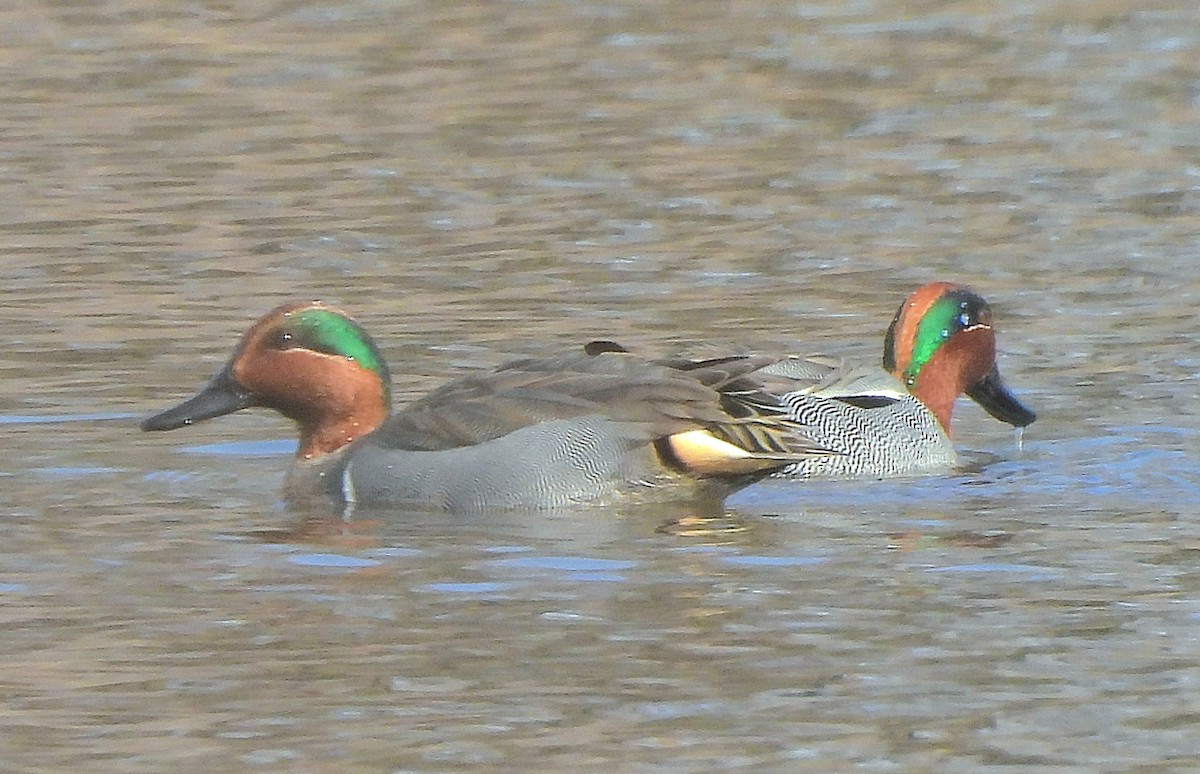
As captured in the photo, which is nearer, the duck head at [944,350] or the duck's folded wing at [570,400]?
the duck's folded wing at [570,400]

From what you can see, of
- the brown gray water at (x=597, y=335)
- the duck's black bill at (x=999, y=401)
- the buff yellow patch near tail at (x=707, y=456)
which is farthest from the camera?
the duck's black bill at (x=999, y=401)

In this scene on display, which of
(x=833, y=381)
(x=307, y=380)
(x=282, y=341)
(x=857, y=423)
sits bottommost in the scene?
(x=857, y=423)

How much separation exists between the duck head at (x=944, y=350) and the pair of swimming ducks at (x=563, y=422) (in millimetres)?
222

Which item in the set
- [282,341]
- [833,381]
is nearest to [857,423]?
[833,381]

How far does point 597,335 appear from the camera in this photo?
11789mm

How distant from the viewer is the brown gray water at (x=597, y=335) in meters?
6.63

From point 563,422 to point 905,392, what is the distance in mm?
1643

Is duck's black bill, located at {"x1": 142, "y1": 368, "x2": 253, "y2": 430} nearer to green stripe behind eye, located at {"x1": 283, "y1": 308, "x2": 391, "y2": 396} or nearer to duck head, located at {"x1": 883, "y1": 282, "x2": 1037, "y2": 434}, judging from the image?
green stripe behind eye, located at {"x1": 283, "y1": 308, "x2": 391, "y2": 396}

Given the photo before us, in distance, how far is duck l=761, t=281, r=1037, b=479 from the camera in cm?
977

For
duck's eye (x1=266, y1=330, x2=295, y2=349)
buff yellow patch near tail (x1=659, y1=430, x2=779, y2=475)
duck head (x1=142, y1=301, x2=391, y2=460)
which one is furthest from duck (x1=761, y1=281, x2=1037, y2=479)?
duck's eye (x1=266, y1=330, x2=295, y2=349)

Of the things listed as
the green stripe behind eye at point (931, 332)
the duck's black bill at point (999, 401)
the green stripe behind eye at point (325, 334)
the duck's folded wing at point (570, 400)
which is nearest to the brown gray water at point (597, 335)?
the duck's black bill at point (999, 401)

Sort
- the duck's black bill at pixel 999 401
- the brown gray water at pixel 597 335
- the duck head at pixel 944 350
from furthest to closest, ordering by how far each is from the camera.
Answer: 1. the duck head at pixel 944 350
2. the duck's black bill at pixel 999 401
3. the brown gray water at pixel 597 335

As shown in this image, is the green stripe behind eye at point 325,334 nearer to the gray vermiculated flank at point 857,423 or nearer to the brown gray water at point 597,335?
the brown gray water at point 597,335

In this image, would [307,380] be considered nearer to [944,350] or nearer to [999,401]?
[944,350]
